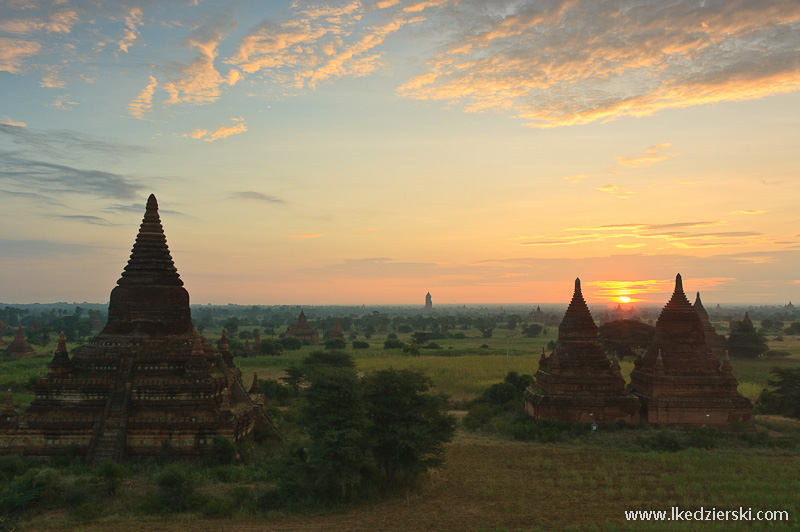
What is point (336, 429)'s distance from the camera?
1584 cm

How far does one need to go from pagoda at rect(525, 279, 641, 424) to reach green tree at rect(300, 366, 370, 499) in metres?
11.9

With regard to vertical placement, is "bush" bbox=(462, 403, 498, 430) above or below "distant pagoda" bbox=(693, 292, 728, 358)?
below

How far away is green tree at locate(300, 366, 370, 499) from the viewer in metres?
15.2

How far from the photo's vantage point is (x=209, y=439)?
1862cm

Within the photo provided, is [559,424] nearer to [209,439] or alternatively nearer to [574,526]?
[574,526]

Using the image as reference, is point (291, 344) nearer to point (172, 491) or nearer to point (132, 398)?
point (132, 398)

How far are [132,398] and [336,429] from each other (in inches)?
316

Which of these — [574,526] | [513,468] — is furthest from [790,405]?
[574,526]

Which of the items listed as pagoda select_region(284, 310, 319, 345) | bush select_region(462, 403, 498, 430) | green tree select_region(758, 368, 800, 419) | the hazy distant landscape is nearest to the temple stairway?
the hazy distant landscape

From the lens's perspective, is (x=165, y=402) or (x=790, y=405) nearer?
(x=165, y=402)

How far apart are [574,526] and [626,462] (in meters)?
7.72

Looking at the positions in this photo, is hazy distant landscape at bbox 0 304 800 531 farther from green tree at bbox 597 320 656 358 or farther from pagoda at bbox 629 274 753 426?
green tree at bbox 597 320 656 358

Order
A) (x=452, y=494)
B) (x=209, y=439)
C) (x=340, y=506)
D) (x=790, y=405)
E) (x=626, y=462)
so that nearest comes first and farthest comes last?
(x=340, y=506)
(x=452, y=494)
(x=209, y=439)
(x=626, y=462)
(x=790, y=405)

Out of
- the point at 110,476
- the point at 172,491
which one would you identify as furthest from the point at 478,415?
the point at 110,476
